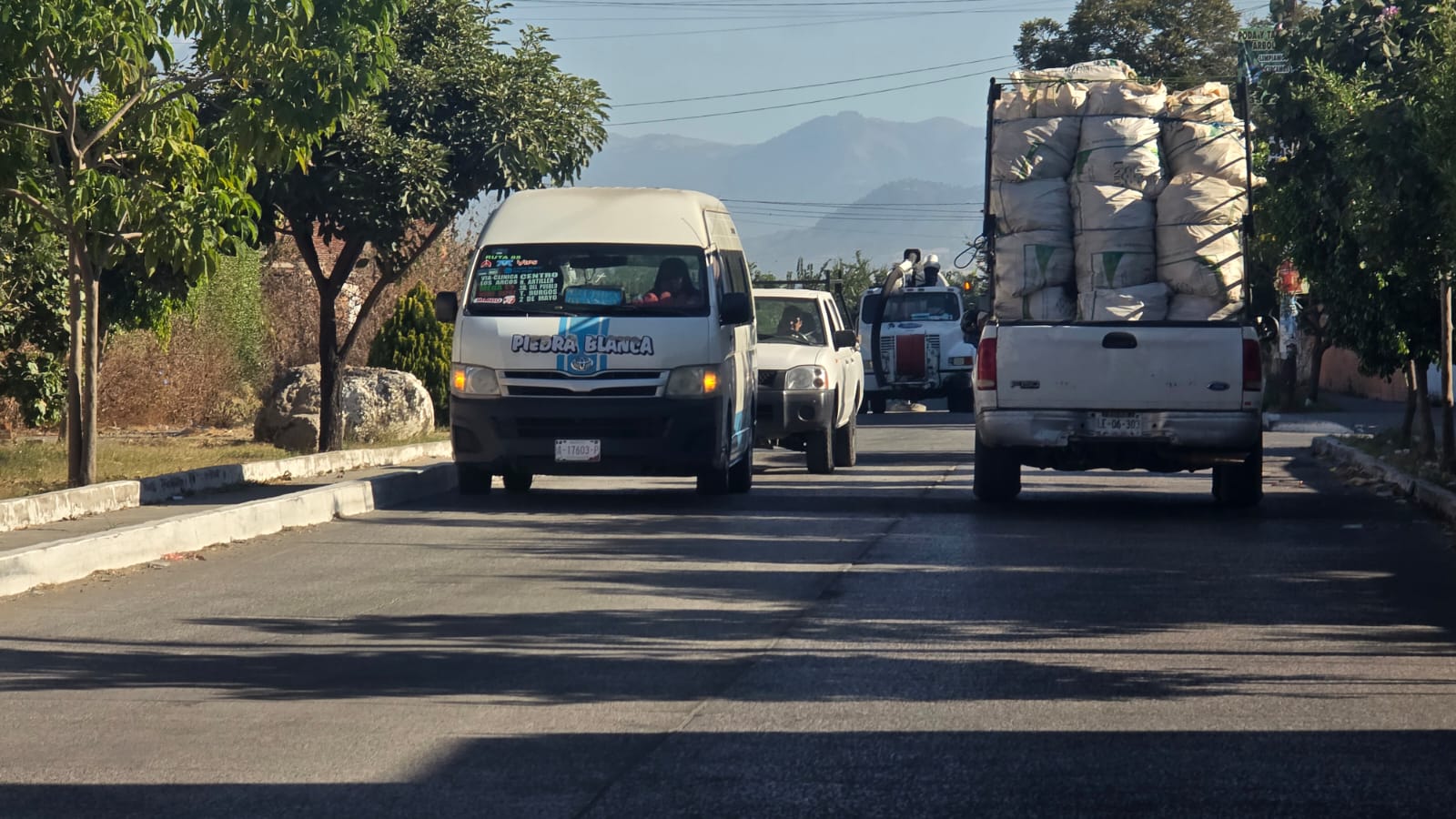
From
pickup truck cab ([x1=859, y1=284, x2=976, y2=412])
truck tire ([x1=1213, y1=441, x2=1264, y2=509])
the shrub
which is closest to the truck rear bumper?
→ truck tire ([x1=1213, y1=441, x2=1264, y2=509])

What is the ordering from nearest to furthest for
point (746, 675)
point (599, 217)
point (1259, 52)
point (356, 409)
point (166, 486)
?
point (746, 675), point (166, 486), point (599, 217), point (356, 409), point (1259, 52)

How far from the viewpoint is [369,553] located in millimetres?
11711

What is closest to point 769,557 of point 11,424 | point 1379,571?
point 1379,571

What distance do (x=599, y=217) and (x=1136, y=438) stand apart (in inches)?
189

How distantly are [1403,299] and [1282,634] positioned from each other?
1011cm

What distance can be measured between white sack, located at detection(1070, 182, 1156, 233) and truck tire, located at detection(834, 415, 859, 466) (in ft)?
17.9

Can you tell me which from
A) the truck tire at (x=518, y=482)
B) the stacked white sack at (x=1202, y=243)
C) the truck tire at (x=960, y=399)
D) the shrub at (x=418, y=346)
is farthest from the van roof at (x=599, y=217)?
the truck tire at (x=960, y=399)

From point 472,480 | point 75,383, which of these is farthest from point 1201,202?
point 75,383

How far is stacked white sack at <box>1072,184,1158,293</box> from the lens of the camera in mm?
14688

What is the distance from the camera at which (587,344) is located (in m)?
14.4

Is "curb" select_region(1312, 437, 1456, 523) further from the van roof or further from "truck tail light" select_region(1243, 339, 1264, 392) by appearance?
the van roof

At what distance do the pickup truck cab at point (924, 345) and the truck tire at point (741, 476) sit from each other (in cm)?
1971

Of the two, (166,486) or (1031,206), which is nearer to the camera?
(166,486)

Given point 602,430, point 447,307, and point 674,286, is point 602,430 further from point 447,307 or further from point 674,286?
point 447,307
